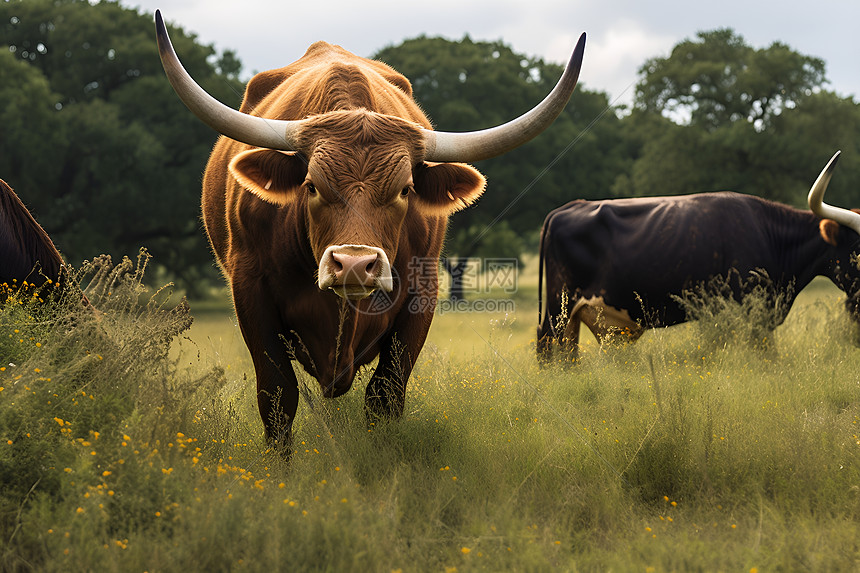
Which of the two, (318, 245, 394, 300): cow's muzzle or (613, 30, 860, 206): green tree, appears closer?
(318, 245, 394, 300): cow's muzzle

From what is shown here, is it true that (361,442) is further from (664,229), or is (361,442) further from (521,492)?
(664,229)

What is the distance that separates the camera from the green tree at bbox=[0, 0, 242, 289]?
1814cm

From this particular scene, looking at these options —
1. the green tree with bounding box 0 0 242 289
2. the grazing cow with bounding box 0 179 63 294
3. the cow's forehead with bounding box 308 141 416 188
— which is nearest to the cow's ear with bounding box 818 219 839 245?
the cow's forehead with bounding box 308 141 416 188

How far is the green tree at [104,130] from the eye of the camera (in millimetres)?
18141

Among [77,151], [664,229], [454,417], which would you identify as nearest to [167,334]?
[454,417]

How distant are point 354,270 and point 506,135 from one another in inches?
46.3

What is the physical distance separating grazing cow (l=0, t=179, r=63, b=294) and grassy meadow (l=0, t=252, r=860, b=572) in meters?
0.58

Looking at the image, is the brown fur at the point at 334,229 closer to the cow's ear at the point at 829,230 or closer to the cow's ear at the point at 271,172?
the cow's ear at the point at 271,172

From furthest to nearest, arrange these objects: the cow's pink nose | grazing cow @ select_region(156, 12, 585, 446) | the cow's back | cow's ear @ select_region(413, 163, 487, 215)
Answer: the cow's back
cow's ear @ select_region(413, 163, 487, 215)
grazing cow @ select_region(156, 12, 585, 446)
the cow's pink nose

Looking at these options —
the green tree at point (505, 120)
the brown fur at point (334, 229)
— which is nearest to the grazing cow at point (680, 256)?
the brown fur at point (334, 229)

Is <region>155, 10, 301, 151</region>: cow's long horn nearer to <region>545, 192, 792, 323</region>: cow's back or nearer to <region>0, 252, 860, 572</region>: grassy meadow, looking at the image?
<region>0, 252, 860, 572</region>: grassy meadow

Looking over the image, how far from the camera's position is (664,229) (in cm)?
800

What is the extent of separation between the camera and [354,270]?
3.14 meters

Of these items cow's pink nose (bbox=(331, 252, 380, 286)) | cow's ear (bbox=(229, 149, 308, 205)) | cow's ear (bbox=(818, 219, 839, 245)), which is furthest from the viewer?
cow's ear (bbox=(818, 219, 839, 245))
